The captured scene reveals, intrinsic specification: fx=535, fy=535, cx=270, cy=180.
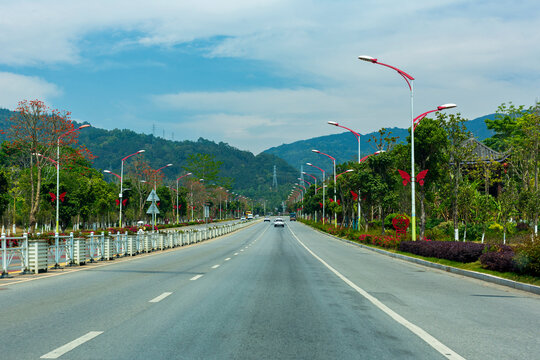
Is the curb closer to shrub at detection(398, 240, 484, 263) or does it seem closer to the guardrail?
shrub at detection(398, 240, 484, 263)

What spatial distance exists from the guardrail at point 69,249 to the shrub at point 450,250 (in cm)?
1393

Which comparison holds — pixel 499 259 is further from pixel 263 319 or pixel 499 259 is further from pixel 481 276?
pixel 263 319

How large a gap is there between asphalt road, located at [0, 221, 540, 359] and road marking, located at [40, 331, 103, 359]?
11 millimetres

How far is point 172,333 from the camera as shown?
23.0ft

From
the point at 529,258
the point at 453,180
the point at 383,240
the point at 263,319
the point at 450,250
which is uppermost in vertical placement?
the point at 453,180

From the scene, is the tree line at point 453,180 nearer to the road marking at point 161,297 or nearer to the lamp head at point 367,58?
the lamp head at point 367,58

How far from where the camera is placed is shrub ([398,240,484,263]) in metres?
19.1

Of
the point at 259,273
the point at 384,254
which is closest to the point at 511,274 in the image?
the point at 259,273

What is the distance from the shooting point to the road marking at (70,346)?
5754 mm

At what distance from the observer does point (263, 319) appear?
324 inches

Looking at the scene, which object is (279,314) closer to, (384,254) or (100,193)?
(384,254)

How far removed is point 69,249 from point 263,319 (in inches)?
543

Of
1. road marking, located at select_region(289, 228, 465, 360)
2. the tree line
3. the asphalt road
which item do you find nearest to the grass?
the asphalt road

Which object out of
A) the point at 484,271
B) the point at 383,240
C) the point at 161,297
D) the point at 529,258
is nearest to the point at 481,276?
the point at 484,271
